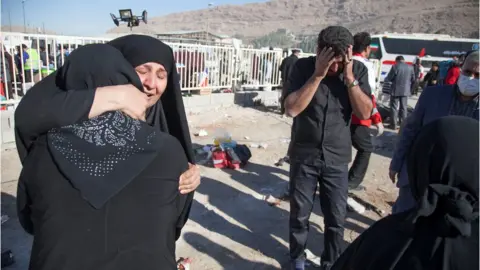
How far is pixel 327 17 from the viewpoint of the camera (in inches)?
3287

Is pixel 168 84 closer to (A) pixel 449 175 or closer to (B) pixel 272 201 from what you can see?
(A) pixel 449 175

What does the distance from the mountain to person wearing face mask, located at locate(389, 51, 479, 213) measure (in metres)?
46.6

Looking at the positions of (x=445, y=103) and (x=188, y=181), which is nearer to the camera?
(x=188, y=181)

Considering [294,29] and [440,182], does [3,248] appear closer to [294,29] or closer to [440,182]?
[440,182]

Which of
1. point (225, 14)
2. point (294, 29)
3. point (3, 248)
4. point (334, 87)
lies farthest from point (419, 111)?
point (225, 14)

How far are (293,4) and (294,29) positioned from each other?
2337 cm

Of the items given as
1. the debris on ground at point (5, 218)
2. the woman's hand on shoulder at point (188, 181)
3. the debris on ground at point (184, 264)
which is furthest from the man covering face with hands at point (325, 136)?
the debris on ground at point (5, 218)

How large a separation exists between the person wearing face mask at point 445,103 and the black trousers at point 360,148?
167 cm

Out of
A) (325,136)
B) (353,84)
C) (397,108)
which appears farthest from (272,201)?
(397,108)

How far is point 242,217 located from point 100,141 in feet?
9.92

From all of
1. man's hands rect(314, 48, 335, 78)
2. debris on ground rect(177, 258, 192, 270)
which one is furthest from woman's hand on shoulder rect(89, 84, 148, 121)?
debris on ground rect(177, 258, 192, 270)

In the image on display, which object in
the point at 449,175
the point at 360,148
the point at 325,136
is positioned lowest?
the point at 360,148

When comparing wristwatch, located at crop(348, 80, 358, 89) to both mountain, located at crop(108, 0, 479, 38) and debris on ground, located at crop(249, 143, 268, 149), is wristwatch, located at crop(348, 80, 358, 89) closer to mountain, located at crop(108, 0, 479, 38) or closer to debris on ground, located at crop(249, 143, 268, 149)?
debris on ground, located at crop(249, 143, 268, 149)

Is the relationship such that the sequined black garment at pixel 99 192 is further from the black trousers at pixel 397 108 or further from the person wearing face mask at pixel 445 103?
the black trousers at pixel 397 108
